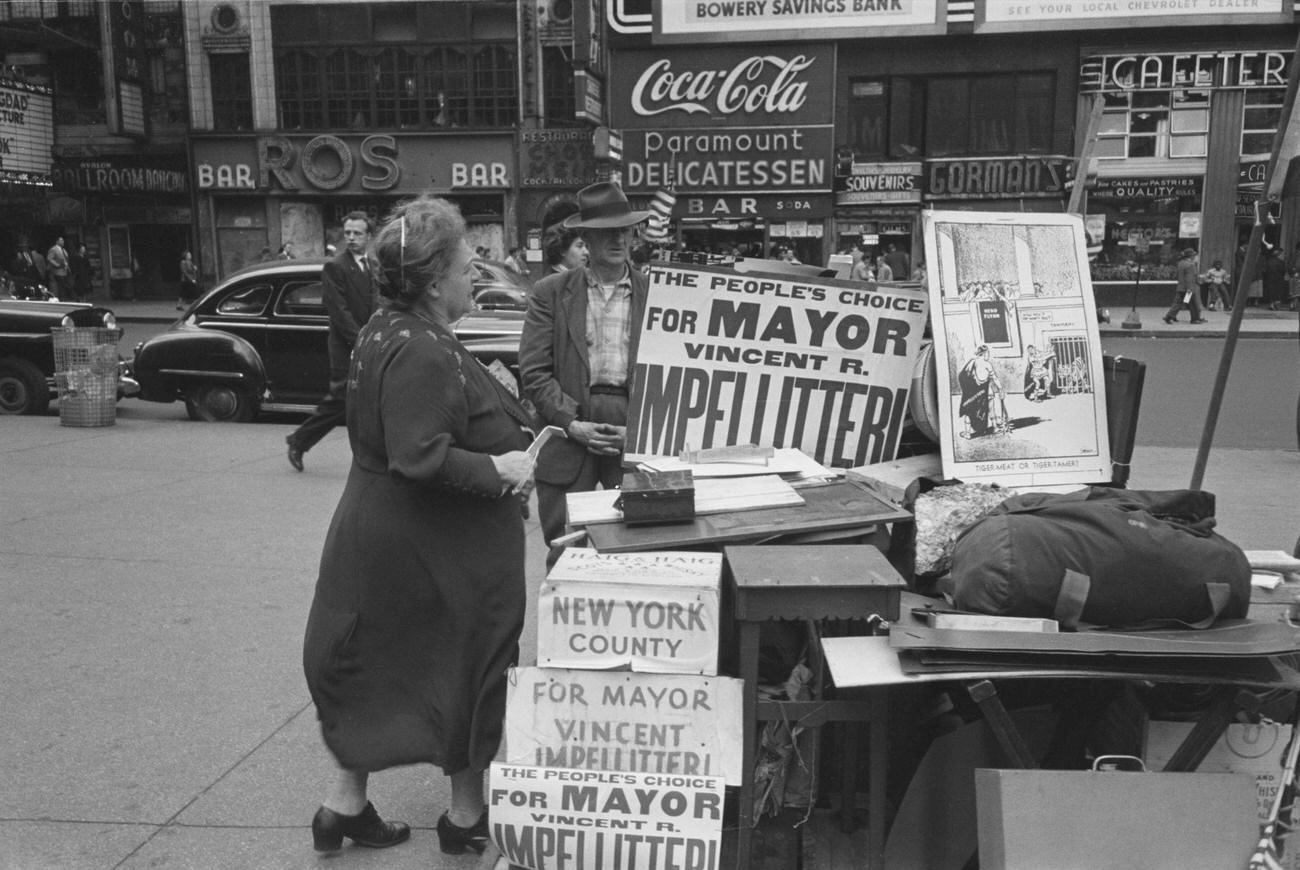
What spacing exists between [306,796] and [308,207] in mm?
28409

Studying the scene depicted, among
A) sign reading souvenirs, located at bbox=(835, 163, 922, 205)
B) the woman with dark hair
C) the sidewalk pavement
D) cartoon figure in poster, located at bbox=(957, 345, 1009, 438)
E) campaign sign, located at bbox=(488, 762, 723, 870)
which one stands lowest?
campaign sign, located at bbox=(488, 762, 723, 870)

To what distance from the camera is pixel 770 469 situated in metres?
3.51

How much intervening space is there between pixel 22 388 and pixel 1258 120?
26.8 m

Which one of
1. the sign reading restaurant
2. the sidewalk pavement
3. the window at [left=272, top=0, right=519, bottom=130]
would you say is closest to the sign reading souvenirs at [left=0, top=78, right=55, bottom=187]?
the sidewalk pavement

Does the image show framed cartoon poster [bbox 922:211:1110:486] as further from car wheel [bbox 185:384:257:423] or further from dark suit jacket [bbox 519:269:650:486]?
car wheel [bbox 185:384:257:423]

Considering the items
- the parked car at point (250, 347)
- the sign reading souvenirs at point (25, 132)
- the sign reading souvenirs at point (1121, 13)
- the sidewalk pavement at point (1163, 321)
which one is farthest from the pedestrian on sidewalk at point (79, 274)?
the sign reading souvenirs at point (1121, 13)

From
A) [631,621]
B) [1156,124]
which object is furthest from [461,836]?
[1156,124]

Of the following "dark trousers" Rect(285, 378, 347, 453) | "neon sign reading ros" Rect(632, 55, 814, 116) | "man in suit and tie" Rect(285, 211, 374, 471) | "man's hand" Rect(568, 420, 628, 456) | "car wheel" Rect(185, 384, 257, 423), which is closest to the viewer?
"man's hand" Rect(568, 420, 628, 456)

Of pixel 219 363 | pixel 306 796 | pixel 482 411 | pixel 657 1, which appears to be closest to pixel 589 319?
pixel 482 411

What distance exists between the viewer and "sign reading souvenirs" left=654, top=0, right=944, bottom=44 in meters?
26.6

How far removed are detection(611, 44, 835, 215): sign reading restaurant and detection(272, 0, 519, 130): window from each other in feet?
11.6

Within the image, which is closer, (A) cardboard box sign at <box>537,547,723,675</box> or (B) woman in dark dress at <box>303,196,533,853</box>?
(A) cardboard box sign at <box>537,547,723,675</box>

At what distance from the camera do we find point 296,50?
29.2 meters

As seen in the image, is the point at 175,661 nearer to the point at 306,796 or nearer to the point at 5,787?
the point at 5,787
